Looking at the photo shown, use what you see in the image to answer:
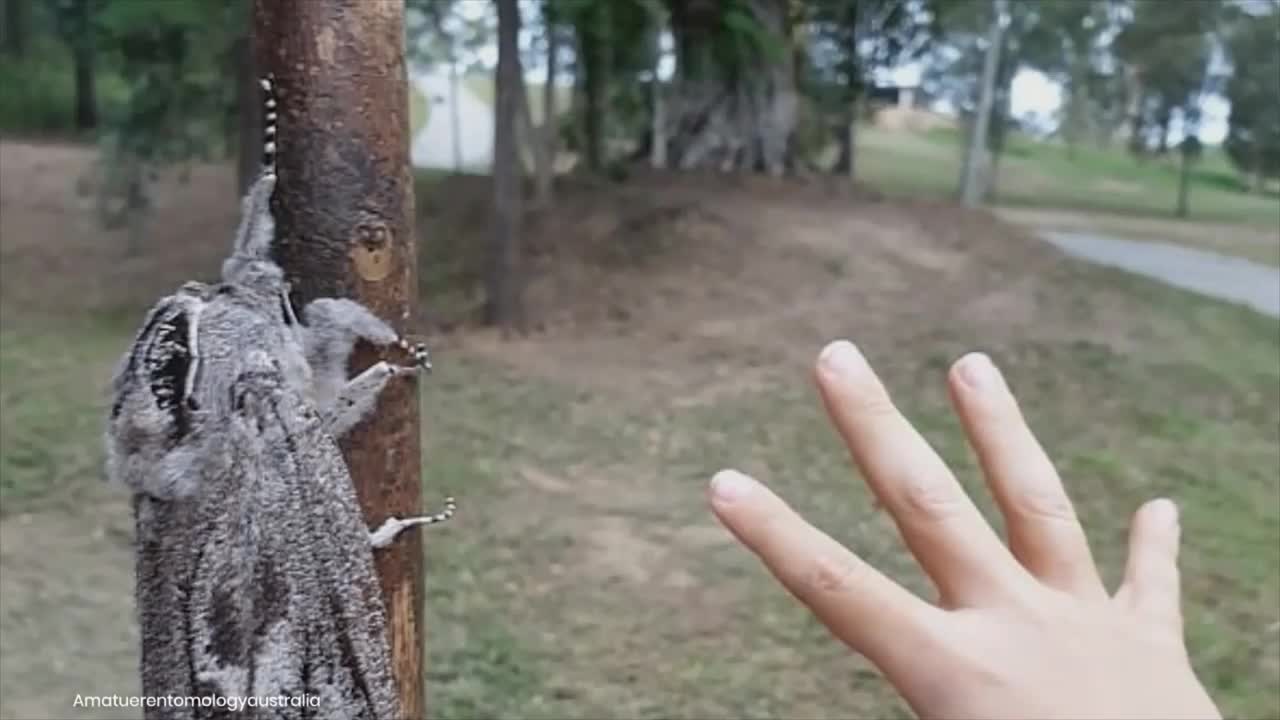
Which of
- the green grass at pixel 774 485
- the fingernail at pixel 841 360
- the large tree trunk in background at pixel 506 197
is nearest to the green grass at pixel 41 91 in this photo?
the large tree trunk in background at pixel 506 197

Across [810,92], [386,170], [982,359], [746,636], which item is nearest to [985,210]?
[810,92]

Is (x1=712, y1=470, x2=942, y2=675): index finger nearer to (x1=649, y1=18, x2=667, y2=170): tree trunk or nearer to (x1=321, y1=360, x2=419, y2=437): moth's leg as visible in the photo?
(x1=321, y1=360, x2=419, y2=437): moth's leg

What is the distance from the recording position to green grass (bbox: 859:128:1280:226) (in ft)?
20.2

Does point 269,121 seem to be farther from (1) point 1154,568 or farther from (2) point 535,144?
(2) point 535,144

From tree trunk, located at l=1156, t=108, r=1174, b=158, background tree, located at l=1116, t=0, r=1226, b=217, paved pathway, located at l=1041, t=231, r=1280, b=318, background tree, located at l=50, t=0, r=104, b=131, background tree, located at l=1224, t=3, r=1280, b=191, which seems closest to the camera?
background tree, located at l=1224, t=3, r=1280, b=191

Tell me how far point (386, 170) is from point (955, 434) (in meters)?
4.17

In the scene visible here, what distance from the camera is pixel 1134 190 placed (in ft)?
23.9

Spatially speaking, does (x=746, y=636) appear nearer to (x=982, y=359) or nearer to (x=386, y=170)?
(x=386, y=170)

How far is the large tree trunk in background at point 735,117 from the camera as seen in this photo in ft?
32.4

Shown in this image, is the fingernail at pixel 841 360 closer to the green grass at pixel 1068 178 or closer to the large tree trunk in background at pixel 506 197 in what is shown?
the green grass at pixel 1068 178

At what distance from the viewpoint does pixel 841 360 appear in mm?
611

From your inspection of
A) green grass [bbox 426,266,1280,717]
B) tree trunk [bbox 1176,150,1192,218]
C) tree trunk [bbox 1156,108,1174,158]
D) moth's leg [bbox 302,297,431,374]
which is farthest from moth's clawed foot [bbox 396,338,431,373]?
tree trunk [bbox 1156,108,1174,158]

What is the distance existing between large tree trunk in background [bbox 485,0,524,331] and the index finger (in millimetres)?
6476

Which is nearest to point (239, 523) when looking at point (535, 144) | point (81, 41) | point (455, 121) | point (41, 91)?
point (81, 41)
